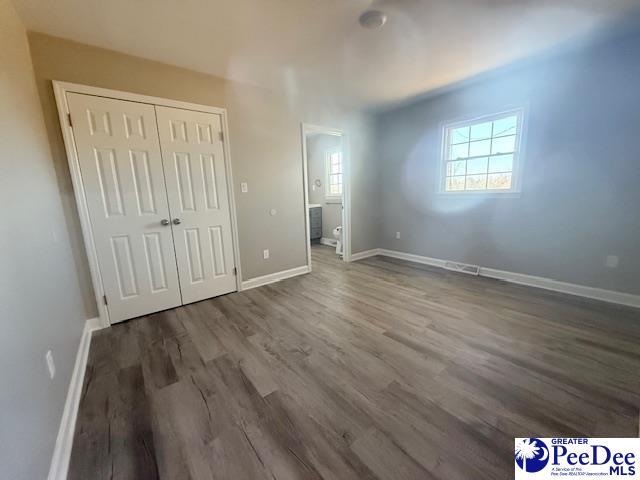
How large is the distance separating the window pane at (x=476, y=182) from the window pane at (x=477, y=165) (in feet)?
0.22

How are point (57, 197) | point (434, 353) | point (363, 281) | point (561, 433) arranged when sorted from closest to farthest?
point (561, 433) < point (434, 353) < point (57, 197) < point (363, 281)

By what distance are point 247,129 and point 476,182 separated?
3.16 m

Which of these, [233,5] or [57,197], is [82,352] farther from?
[233,5]

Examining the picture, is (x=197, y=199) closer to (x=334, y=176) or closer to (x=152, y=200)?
(x=152, y=200)

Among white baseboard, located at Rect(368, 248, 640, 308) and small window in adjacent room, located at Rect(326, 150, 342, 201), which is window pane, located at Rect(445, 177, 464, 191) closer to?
white baseboard, located at Rect(368, 248, 640, 308)

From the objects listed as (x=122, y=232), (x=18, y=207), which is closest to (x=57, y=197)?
(x=122, y=232)

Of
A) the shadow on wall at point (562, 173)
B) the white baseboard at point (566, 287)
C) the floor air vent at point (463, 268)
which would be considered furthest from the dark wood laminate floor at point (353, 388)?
the floor air vent at point (463, 268)

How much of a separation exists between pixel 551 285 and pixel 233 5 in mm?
4162

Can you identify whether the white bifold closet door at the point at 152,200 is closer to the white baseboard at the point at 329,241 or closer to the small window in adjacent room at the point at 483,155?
the white baseboard at the point at 329,241

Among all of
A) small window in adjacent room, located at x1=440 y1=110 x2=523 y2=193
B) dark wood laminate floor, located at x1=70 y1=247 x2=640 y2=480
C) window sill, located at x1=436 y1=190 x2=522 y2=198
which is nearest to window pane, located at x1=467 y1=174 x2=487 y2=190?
small window in adjacent room, located at x1=440 y1=110 x2=523 y2=193

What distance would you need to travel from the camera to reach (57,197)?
2102mm
